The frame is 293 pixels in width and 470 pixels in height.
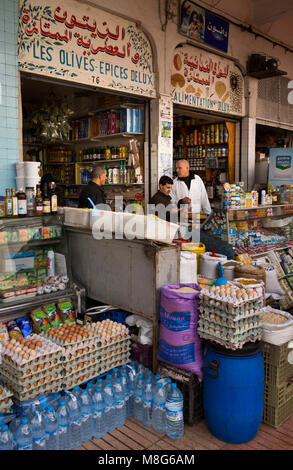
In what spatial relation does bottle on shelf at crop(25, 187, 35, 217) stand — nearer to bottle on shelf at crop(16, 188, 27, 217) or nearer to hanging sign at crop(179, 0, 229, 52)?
bottle on shelf at crop(16, 188, 27, 217)

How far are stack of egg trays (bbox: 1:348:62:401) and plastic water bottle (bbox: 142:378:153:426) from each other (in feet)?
2.18

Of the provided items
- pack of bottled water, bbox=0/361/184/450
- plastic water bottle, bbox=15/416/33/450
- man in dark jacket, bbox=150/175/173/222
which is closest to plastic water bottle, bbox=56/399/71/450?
pack of bottled water, bbox=0/361/184/450

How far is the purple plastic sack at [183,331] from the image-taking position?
311cm

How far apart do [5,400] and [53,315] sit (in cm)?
108

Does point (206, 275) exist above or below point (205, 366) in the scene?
above

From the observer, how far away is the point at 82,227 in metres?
4.07

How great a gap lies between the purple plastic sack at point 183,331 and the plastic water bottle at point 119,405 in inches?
18.4

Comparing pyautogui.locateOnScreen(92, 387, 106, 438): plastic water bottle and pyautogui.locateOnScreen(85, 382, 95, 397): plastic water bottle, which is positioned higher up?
pyautogui.locateOnScreen(85, 382, 95, 397): plastic water bottle

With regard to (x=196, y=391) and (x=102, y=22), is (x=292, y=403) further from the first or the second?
(x=102, y=22)

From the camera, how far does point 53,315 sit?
149 inches

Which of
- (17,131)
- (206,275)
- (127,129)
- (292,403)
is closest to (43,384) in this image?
(292,403)

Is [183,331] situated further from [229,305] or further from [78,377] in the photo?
[78,377]

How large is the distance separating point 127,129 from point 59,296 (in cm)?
380

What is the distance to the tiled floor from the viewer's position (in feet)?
9.21
